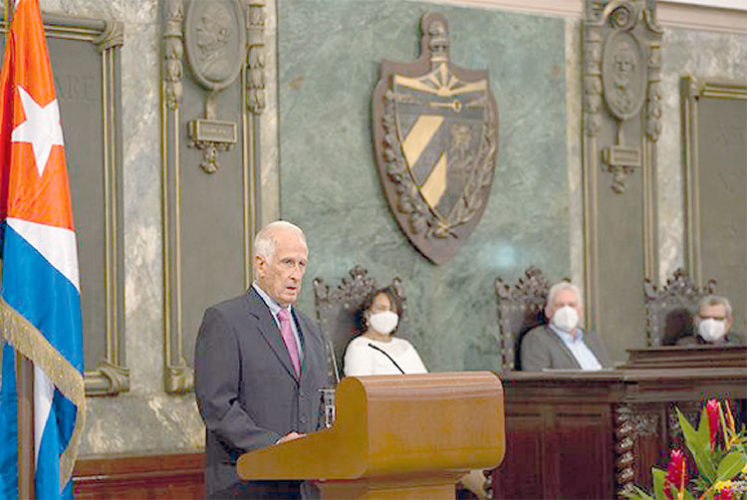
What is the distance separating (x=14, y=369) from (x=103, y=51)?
3152mm

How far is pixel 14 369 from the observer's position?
20.1ft

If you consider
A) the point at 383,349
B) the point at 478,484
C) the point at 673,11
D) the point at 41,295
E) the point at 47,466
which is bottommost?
the point at 478,484

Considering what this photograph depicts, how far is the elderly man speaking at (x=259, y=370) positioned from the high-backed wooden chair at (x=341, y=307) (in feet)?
13.1

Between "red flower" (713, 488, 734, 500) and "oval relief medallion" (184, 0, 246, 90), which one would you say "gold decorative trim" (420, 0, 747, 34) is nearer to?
"oval relief medallion" (184, 0, 246, 90)

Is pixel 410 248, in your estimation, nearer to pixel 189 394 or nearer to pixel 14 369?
pixel 189 394

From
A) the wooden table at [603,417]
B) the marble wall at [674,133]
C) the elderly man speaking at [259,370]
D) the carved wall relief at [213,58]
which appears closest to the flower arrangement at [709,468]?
the elderly man speaking at [259,370]

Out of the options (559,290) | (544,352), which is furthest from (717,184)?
(544,352)

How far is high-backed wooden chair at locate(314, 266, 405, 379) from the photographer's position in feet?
30.7

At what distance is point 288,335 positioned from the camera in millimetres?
5293

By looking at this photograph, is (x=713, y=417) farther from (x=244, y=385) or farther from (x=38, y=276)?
(x=38, y=276)

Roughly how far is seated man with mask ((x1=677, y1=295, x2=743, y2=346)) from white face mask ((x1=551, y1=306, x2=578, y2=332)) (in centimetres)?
135

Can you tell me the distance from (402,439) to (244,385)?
1154 millimetres

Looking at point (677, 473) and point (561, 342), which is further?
point (561, 342)

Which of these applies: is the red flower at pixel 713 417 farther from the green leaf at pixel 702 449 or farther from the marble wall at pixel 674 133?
the marble wall at pixel 674 133
